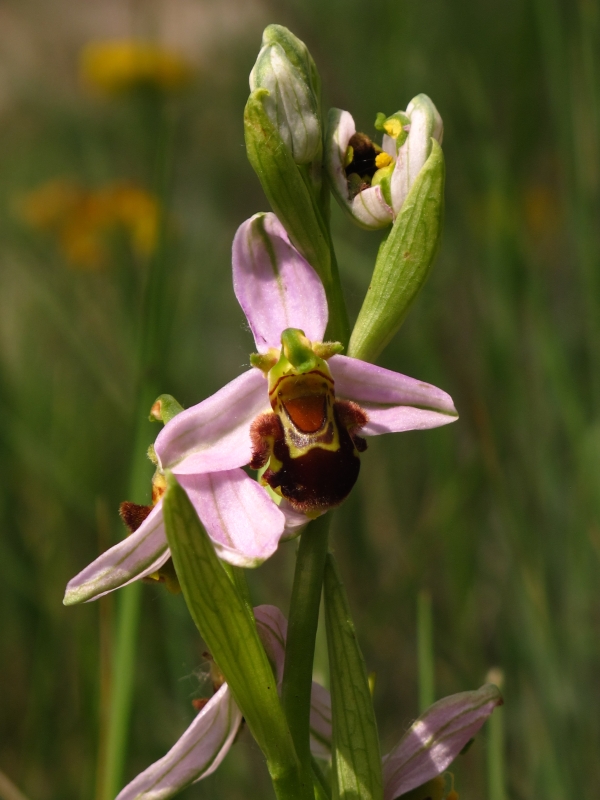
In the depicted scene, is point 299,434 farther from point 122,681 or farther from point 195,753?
point 122,681

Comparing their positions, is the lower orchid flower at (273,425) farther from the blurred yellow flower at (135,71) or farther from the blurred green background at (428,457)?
the blurred yellow flower at (135,71)

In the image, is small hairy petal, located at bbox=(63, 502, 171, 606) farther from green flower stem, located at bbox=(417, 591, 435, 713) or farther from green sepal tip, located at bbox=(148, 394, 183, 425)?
green flower stem, located at bbox=(417, 591, 435, 713)

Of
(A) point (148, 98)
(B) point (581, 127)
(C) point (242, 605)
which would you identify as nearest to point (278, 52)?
(C) point (242, 605)

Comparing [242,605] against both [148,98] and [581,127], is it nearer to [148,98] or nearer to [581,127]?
[581,127]

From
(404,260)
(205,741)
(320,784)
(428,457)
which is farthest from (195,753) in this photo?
(428,457)

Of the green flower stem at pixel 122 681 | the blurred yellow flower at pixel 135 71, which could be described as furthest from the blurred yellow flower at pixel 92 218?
the green flower stem at pixel 122 681

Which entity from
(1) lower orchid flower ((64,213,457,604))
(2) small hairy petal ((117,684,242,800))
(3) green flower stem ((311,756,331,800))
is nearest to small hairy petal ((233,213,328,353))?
(1) lower orchid flower ((64,213,457,604))
